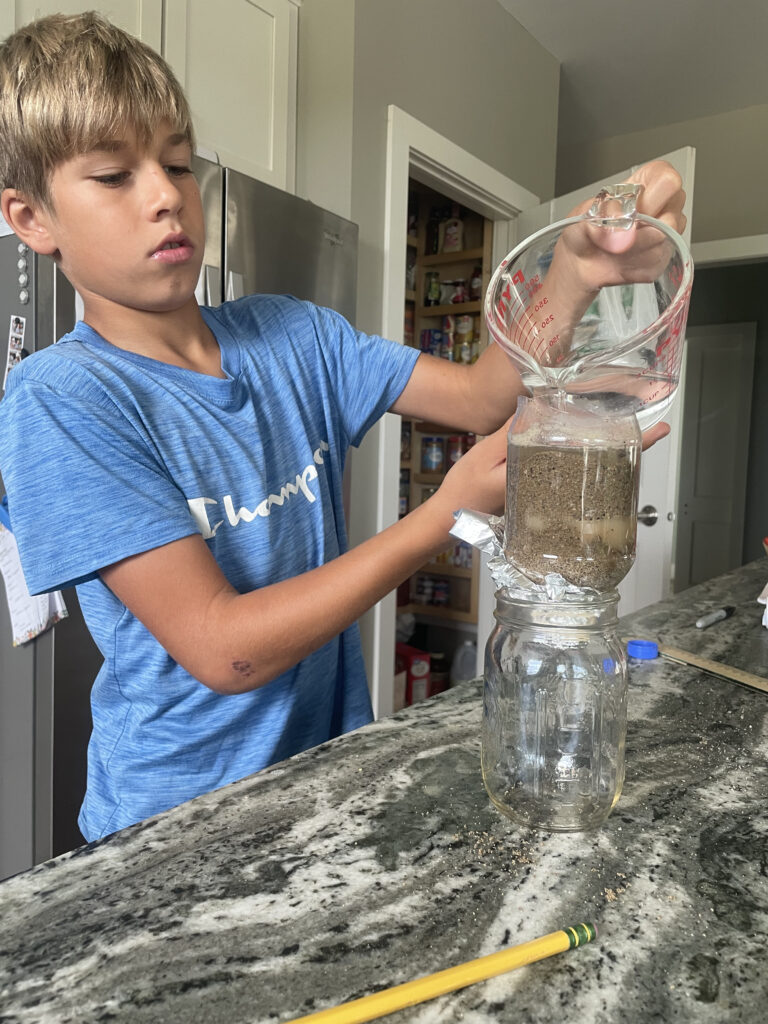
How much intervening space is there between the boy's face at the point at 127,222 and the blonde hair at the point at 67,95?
1 cm

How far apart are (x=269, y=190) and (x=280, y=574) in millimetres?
1246

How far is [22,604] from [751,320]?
4623 millimetres

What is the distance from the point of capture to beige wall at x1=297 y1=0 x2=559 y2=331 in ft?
6.63

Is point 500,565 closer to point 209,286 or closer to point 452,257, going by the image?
point 209,286

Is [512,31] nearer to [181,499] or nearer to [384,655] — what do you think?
[384,655]

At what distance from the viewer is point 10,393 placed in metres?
0.62

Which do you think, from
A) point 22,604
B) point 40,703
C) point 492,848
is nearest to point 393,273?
point 22,604

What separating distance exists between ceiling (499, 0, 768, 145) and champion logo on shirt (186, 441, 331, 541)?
2391mm

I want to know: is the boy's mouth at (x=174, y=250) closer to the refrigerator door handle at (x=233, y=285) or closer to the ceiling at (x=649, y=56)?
the refrigerator door handle at (x=233, y=285)

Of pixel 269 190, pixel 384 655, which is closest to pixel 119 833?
pixel 269 190

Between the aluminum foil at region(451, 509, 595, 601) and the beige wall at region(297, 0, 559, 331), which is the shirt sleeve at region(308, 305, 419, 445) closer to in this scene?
the aluminum foil at region(451, 509, 595, 601)

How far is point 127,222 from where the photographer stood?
0.65 meters

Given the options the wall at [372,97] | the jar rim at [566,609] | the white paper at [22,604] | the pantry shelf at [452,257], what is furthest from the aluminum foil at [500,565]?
the pantry shelf at [452,257]

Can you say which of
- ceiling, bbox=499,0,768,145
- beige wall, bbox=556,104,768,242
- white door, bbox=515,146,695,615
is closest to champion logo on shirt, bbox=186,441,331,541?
white door, bbox=515,146,695,615
